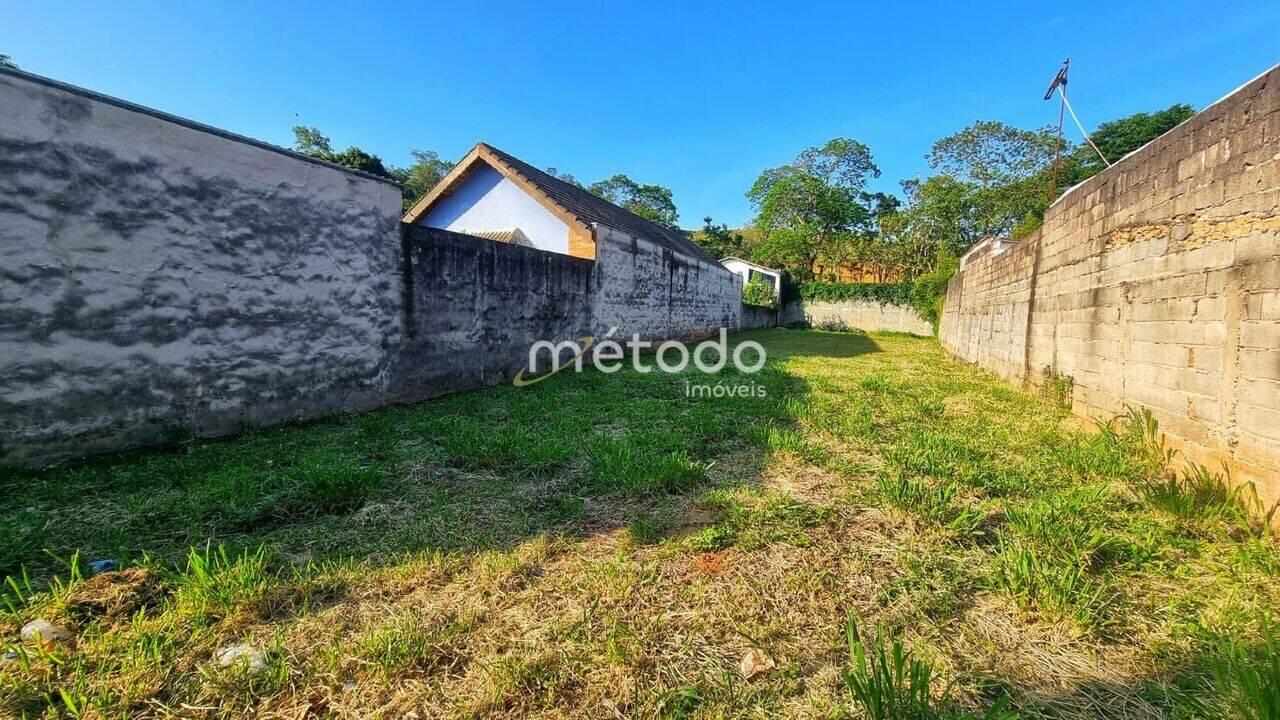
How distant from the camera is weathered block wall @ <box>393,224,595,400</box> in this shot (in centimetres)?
522

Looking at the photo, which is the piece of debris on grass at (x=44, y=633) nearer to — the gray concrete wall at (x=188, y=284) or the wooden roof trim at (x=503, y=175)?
the gray concrete wall at (x=188, y=284)

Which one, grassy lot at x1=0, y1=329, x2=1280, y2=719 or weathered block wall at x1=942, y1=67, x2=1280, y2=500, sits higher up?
weathered block wall at x1=942, y1=67, x2=1280, y2=500

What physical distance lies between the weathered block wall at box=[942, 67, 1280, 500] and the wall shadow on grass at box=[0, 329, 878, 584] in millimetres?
2627

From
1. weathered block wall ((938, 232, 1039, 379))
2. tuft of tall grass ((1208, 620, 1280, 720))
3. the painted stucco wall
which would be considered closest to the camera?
tuft of tall grass ((1208, 620, 1280, 720))

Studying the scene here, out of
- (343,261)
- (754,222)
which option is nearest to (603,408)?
(343,261)

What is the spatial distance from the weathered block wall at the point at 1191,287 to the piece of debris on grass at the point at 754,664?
2.93 m

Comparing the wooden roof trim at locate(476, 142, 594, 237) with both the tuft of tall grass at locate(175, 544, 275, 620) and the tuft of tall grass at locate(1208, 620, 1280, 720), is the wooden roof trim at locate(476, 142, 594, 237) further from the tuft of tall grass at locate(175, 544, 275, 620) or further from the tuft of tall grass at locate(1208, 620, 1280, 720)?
the tuft of tall grass at locate(1208, 620, 1280, 720)

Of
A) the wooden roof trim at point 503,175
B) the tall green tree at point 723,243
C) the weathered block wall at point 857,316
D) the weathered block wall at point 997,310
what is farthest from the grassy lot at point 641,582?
the tall green tree at point 723,243

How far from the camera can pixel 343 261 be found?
4.49 meters

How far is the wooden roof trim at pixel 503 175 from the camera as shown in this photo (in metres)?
9.38

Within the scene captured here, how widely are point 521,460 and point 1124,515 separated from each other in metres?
3.75

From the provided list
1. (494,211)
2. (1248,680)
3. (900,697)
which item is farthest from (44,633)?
(494,211)

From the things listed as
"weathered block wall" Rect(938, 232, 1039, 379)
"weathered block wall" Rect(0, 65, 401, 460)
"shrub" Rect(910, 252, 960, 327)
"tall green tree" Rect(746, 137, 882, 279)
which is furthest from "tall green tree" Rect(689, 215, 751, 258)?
"weathered block wall" Rect(0, 65, 401, 460)

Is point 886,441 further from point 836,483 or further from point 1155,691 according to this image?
point 1155,691
